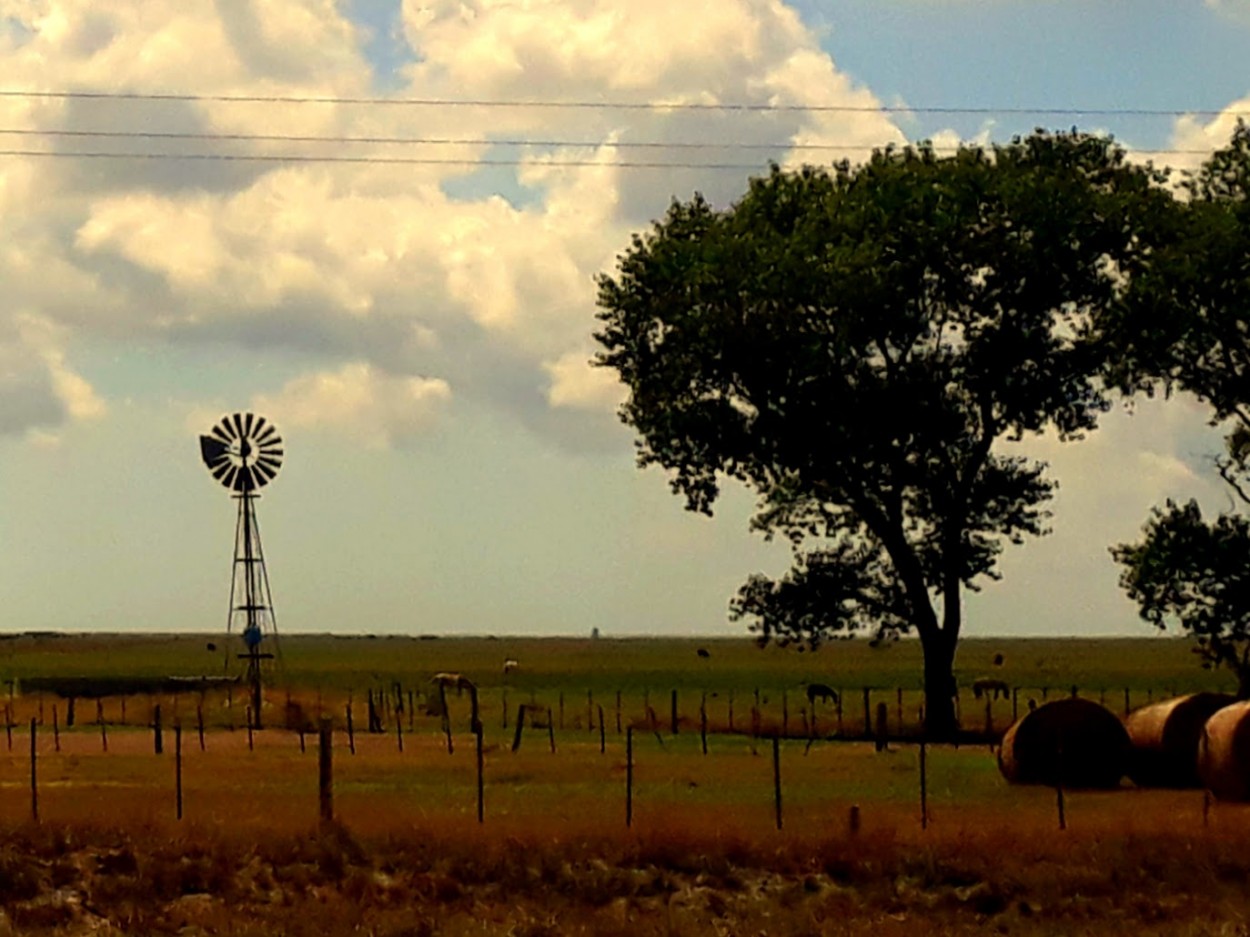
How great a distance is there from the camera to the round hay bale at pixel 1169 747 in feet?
155

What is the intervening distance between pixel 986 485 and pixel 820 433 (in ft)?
20.2

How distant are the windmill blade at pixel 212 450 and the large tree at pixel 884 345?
932 inches

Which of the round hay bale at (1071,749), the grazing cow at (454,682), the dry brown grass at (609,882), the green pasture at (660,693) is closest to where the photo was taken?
the dry brown grass at (609,882)

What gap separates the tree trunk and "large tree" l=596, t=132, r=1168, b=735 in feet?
0.31

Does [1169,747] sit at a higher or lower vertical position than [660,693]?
lower

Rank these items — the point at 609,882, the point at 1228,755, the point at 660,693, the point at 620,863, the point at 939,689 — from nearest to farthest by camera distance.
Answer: the point at 609,882
the point at 620,863
the point at 1228,755
the point at 939,689
the point at 660,693

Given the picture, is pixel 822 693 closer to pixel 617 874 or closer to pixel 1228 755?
pixel 1228 755

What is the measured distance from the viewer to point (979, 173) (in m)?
65.4

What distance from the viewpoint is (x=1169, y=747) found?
47156 millimetres

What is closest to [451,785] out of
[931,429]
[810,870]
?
[810,870]

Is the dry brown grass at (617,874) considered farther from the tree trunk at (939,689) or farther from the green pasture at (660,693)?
the green pasture at (660,693)

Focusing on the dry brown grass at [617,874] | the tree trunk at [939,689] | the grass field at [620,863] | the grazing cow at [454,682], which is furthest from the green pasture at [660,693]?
the dry brown grass at [617,874]

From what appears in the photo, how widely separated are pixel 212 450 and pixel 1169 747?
5022cm

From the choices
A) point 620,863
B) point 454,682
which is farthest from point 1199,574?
point 454,682
